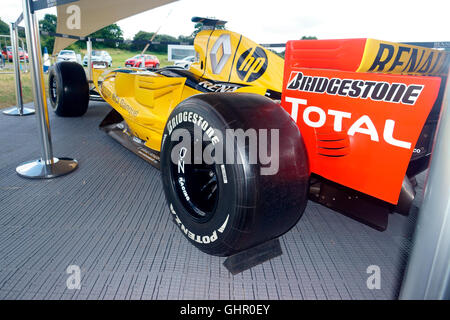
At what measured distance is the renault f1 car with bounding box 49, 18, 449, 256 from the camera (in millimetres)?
1018

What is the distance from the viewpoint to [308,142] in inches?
50.1

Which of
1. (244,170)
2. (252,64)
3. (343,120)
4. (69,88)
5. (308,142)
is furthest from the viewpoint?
(69,88)

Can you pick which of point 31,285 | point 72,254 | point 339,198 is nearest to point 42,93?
point 72,254

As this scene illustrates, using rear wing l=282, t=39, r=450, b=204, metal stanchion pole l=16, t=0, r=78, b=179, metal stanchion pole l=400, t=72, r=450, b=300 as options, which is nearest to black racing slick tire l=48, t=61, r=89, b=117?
metal stanchion pole l=16, t=0, r=78, b=179

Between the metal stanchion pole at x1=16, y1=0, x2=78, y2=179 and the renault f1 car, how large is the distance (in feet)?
4.10

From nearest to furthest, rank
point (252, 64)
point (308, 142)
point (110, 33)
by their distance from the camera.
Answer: point (308, 142) → point (252, 64) → point (110, 33)

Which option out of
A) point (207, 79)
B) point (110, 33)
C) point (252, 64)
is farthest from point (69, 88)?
point (110, 33)

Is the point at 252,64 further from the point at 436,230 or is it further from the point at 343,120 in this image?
the point at 436,230

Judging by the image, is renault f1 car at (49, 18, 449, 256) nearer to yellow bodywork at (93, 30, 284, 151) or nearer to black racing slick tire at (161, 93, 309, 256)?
black racing slick tire at (161, 93, 309, 256)

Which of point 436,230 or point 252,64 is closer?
point 436,230

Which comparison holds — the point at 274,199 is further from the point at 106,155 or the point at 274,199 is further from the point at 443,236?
the point at 106,155

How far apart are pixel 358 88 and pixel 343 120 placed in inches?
5.0

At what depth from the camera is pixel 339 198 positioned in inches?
52.7

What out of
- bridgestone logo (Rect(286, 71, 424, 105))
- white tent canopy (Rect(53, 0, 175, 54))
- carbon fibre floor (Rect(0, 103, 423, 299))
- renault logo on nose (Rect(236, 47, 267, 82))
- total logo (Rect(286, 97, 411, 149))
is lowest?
carbon fibre floor (Rect(0, 103, 423, 299))
